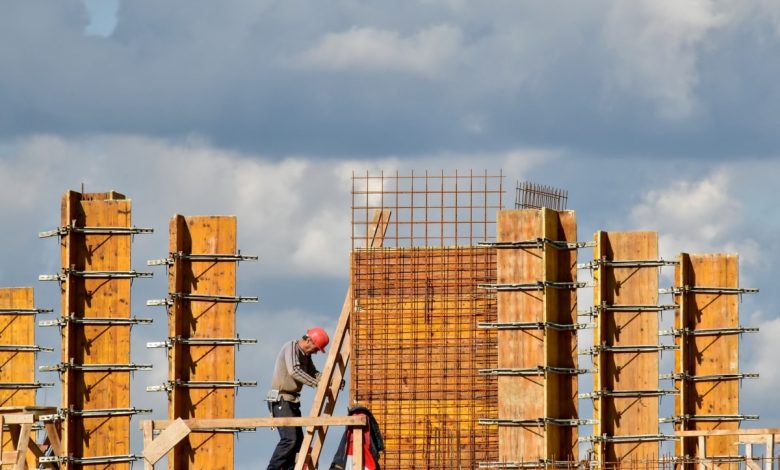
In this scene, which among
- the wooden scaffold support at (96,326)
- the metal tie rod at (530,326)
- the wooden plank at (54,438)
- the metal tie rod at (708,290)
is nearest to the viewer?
the metal tie rod at (530,326)

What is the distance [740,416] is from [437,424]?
19.6 ft

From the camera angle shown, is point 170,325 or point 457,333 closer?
point 170,325

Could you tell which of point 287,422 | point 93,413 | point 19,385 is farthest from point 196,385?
point 19,385

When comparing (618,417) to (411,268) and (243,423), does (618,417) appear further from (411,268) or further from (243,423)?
(243,423)

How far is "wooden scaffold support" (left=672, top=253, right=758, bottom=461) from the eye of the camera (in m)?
35.4

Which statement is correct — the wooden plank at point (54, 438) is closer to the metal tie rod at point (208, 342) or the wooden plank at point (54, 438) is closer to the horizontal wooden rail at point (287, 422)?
the metal tie rod at point (208, 342)

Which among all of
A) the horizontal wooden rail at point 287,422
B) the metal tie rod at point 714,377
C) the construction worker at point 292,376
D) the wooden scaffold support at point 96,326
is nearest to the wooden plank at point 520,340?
the construction worker at point 292,376

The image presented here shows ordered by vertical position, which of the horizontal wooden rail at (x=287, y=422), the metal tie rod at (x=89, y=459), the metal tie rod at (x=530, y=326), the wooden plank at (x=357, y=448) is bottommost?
the metal tie rod at (x=89, y=459)

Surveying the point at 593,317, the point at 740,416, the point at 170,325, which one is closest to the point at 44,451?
the point at 170,325

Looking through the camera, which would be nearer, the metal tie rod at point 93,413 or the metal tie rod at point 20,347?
the metal tie rod at point 93,413

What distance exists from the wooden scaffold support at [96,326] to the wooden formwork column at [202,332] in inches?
36.5

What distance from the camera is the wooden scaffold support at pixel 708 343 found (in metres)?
35.4

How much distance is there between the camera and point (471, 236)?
35844 mm

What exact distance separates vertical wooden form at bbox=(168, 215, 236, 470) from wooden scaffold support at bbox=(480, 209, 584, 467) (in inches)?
184
